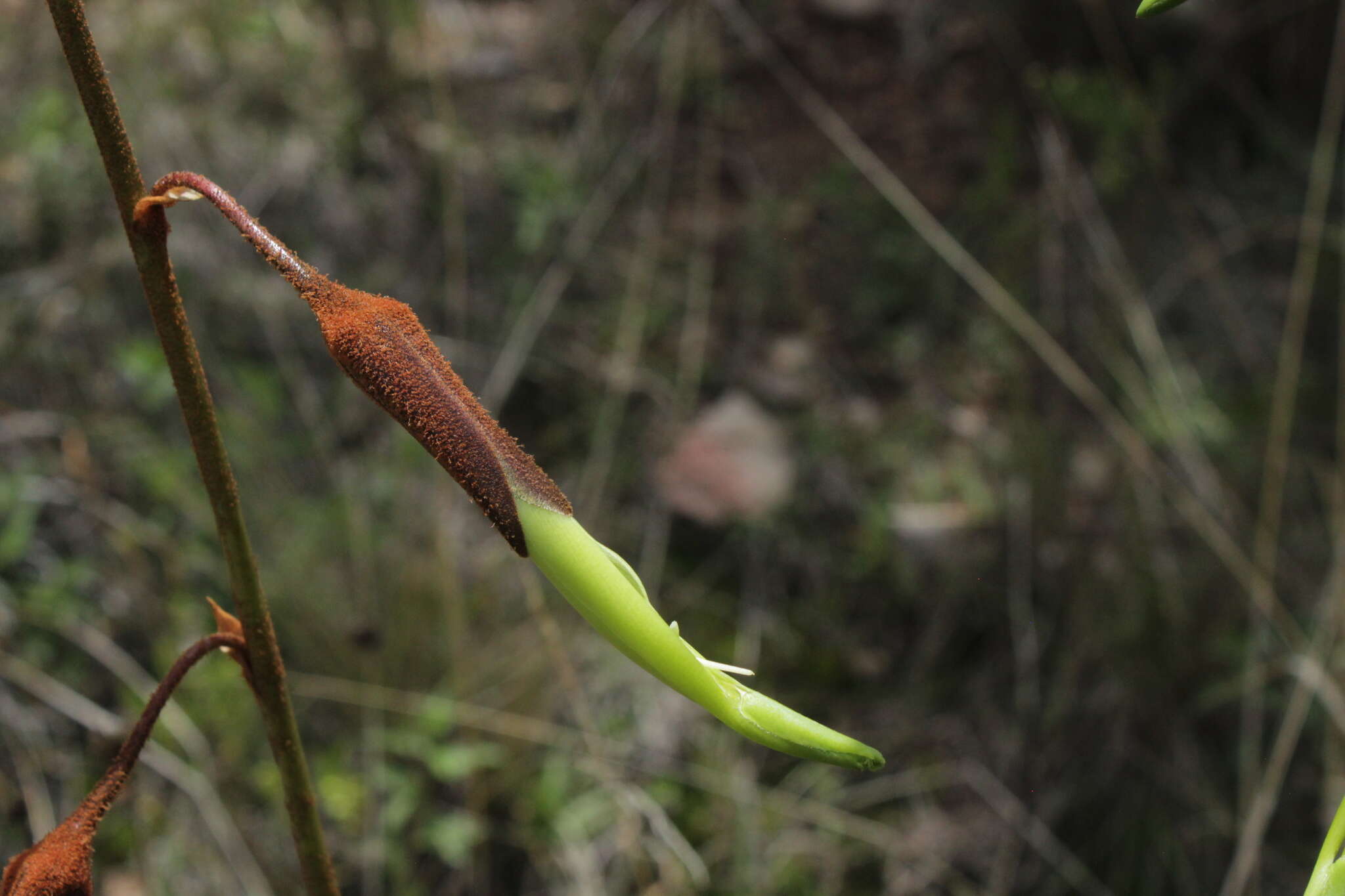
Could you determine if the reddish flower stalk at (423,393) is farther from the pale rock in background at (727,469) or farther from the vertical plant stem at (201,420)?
the pale rock in background at (727,469)

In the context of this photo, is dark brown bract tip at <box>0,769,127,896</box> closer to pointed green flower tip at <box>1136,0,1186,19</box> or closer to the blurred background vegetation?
pointed green flower tip at <box>1136,0,1186,19</box>

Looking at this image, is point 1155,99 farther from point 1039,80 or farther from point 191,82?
point 191,82

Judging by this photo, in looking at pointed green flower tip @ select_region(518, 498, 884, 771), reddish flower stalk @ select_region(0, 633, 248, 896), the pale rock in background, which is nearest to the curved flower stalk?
pointed green flower tip @ select_region(518, 498, 884, 771)

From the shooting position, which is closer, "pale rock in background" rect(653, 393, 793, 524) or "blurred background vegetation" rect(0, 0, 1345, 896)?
"blurred background vegetation" rect(0, 0, 1345, 896)

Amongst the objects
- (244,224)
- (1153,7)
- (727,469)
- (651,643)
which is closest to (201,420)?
(244,224)

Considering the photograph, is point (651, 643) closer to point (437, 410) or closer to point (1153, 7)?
point (437, 410)

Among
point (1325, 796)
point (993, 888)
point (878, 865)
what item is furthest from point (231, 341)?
point (1325, 796)

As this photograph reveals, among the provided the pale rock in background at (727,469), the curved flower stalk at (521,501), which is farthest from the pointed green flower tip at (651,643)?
the pale rock in background at (727,469)
